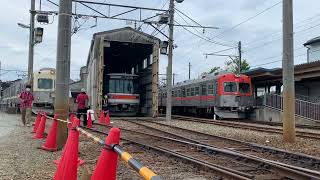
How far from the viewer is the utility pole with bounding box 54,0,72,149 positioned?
13.4 metres

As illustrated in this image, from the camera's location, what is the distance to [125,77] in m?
35.1

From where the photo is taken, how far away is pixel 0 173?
9164 millimetres

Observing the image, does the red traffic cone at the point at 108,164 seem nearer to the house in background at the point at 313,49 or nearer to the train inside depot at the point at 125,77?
the train inside depot at the point at 125,77

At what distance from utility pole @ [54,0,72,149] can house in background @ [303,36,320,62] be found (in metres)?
46.7

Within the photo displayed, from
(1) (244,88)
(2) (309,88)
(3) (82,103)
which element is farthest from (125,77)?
(2) (309,88)

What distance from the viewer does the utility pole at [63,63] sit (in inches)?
527

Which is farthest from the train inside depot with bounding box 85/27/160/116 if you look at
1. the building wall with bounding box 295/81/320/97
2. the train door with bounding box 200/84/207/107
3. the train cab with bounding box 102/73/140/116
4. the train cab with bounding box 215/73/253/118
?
the building wall with bounding box 295/81/320/97

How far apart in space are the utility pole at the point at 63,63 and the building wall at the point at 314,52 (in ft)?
154

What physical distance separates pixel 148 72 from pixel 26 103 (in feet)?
40.6

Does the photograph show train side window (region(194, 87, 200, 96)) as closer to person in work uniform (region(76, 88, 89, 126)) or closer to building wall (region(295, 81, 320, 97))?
building wall (region(295, 81, 320, 97))

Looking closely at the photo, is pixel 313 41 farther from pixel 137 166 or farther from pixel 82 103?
pixel 137 166

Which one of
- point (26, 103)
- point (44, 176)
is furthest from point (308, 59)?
point (44, 176)

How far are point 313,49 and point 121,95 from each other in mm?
31730

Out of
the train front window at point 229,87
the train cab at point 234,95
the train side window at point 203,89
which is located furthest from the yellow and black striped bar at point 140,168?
the train side window at point 203,89
